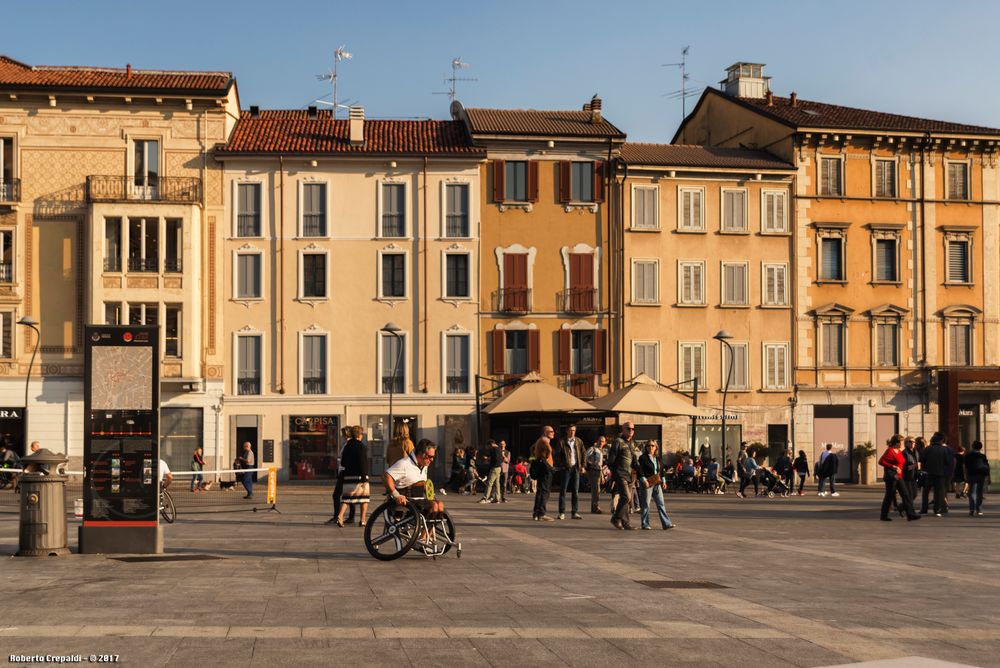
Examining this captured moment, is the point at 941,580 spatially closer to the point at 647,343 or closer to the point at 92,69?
the point at 647,343

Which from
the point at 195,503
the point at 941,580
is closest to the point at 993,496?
the point at 195,503

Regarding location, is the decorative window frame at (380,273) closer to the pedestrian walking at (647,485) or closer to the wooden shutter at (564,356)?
the wooden shutter at (564,356)

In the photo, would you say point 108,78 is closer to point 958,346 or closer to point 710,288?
point 710,288

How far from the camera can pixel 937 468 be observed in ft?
94.1

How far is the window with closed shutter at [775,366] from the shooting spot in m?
51.3

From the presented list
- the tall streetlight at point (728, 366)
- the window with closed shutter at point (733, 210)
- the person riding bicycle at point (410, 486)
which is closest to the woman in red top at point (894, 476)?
the person riding bicycle at point (410, 486)

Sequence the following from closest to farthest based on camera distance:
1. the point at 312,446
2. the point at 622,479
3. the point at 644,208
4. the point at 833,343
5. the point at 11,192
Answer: the point at 622,479
the point at 11,192
the point at 312,446
the point at 644,208
the point at 833,343

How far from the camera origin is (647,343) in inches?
1984

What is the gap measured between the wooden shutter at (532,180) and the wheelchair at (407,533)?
3339 centimetres

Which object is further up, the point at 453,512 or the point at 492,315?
the point at 492,315

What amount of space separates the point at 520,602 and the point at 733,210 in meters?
40.6

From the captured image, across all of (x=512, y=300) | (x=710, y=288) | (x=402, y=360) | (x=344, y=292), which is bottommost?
(x=402, y=360)

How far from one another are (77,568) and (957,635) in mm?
9560

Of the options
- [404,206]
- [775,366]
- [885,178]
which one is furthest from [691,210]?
[404,206]
